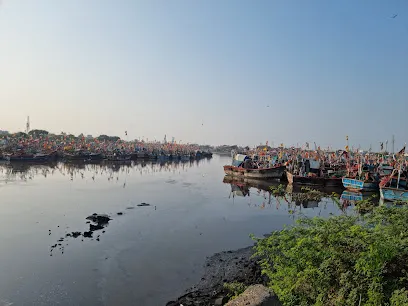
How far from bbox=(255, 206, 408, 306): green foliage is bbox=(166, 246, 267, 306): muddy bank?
2.26 m

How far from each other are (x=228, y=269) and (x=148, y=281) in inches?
123

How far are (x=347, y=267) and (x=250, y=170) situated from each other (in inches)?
1491

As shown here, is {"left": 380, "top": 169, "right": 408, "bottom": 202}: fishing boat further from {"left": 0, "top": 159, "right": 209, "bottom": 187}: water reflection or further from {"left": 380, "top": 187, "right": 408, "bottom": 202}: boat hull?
{"left": 0, "top": 159, "right": 209, "bottom": 187}: water reflection

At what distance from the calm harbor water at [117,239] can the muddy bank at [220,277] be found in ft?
1.57

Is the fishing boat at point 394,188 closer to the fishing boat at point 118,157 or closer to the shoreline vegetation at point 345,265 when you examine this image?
the shoreline vegetation at point 345,265

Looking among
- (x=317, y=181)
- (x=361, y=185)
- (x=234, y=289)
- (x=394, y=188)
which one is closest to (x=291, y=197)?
(x=361, y=185)

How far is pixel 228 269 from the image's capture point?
11523 mm

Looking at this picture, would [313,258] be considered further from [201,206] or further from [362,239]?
[201,206]

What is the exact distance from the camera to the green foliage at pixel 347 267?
5.61m

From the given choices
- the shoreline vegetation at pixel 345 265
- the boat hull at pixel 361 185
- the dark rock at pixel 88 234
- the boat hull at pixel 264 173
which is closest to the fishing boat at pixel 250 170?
the boat hull at pixel 264 173

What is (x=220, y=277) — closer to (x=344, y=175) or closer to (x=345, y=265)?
(x=345, y=265)

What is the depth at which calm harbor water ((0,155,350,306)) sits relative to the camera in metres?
9.89

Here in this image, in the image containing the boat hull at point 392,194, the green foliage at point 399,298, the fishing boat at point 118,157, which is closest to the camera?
the green foliage at point 399,298

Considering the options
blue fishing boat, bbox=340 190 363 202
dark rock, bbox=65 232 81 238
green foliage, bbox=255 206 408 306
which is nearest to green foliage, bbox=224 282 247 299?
green foliage, bbox=255 206 408 306
